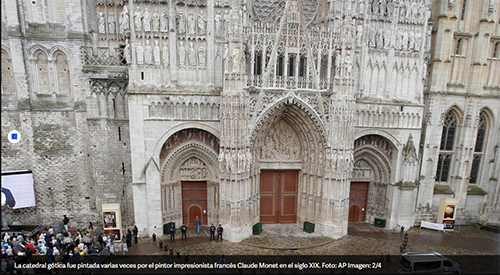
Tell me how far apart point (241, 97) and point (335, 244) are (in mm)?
11419

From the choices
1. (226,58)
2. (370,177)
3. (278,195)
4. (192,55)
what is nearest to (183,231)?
(278,195)

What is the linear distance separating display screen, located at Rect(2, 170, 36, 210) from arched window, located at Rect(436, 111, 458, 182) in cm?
3056

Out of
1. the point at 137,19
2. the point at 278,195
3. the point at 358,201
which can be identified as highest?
the point at 137,19

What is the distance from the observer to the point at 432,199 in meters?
23.7

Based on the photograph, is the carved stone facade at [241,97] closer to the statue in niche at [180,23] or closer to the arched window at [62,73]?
the arched window at [62,73]

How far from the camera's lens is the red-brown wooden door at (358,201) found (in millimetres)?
23547

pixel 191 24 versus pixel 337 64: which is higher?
pixel 191 24

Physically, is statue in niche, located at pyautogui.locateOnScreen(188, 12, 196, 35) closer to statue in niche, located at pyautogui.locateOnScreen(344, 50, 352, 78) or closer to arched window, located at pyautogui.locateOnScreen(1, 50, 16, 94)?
statue in niche, located at pyautogui.locateOnScreen(344, 50, 352, 78)

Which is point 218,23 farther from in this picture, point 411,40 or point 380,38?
point 411,40

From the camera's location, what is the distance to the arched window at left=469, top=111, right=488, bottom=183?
79.0ft

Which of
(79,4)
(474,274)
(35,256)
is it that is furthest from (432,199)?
(79,4)

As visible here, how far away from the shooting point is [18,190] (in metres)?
20.1

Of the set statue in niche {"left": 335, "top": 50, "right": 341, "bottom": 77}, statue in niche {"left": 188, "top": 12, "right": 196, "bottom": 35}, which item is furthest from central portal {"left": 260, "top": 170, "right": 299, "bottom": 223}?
statue in niche {"left": 188, "top": 12, "right": 196, "bottom": 35}

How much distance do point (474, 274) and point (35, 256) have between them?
948 inches
